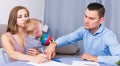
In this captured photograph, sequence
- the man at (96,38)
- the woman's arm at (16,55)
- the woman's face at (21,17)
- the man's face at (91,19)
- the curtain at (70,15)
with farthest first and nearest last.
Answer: the curtain at (70,15), the woman's face at (21,17), the man's face at (91,19), the man at (96,38), the woman's arm at (16,55)

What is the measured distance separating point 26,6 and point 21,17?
146cm

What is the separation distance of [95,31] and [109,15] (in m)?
1.18

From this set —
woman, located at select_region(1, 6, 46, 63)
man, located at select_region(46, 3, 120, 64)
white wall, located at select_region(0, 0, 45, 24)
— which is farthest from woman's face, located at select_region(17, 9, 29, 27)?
white wall, located at select_region(0, 0, 45, 24)

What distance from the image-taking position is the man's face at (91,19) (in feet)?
6.23

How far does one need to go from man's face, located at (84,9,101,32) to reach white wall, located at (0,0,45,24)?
1646 millimetres

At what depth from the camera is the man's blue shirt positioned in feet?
5.52

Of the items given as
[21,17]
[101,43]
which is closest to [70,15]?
[21,17]

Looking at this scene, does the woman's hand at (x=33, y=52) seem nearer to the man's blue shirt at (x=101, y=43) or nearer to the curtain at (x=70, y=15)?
the man's blue shirt at (x=101, y=43)

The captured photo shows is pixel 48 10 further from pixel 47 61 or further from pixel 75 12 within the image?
pixel 47 61

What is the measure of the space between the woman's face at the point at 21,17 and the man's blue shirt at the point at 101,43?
1.21 feet

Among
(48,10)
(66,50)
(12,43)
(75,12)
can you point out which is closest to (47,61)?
(12,43)

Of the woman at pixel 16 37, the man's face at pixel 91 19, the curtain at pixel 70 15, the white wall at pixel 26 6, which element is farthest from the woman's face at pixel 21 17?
the curtain at pixel 70 15

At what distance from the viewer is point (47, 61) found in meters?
1.65

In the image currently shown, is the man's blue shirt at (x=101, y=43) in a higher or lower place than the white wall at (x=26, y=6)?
lower
